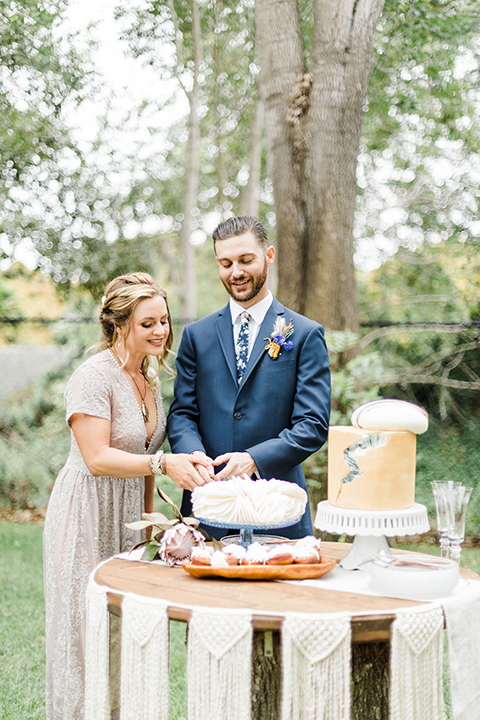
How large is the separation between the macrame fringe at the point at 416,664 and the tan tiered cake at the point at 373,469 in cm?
39

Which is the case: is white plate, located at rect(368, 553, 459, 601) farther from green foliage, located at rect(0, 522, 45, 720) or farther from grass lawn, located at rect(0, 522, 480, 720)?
green foliage, located at rect(0, 522, 45, 720)

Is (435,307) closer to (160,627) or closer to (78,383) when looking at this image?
(78,383)

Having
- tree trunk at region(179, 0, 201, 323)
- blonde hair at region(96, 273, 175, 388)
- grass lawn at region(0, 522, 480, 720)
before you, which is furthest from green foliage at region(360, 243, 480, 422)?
blonde hair at region(96, 273, 175, 388)

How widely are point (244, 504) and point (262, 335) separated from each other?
2.75 feet

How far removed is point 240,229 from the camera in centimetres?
262

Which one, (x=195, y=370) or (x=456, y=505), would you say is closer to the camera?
(x=456, y=505)

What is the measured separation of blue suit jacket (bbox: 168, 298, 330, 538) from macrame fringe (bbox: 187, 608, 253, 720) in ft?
2.86

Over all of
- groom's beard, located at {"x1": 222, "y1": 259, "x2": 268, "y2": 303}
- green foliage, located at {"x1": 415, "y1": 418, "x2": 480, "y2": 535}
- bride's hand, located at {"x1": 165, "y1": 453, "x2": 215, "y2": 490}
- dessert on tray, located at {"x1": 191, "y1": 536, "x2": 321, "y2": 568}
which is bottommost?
green foliage, located at {"x1": 415, "y1": 418, "x2": 480, "y2": 535}

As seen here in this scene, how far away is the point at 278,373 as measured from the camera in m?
2.67

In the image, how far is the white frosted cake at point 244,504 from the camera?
2.11 meters

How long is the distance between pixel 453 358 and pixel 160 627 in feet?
19.2

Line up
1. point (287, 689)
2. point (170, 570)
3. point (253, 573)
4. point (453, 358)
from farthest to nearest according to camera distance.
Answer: point (453, 358) → point (170, 570) → point (253, 573) → point (287, 689)

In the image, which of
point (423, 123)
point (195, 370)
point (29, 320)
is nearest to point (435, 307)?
point (423, 123)

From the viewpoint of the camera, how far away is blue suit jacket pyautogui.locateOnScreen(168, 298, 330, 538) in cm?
260
